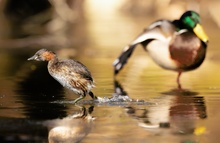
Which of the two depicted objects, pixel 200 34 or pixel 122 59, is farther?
pixel 122 59

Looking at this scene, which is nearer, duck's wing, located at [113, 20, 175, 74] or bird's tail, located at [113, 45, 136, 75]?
duck's wing, located at [113, 20, 175, 74]

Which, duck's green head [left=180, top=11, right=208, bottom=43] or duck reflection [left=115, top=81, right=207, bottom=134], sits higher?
duck's green head [left=180, top=11, right=208, bottom=43]

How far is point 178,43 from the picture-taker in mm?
12141

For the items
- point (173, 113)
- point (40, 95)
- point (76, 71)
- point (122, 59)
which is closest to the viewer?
point (173, 113)

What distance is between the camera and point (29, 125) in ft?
25.1

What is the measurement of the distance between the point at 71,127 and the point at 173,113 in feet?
4.39

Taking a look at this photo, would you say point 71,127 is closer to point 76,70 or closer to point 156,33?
point 76,70

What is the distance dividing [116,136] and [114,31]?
14.9 metres

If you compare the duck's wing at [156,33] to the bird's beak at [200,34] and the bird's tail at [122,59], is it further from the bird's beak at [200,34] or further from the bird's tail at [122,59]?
the bird's beak at [200,34]

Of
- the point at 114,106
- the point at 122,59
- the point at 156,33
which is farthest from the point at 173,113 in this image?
the point at 122,59

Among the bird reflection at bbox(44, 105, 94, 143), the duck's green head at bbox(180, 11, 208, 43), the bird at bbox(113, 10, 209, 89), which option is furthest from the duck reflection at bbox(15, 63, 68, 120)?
the duck's green head at bbox(180, 11, 208, 43)

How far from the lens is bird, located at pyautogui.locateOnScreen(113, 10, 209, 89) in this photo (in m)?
12.1

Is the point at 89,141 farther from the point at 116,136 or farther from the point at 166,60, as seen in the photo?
the point at 166,60

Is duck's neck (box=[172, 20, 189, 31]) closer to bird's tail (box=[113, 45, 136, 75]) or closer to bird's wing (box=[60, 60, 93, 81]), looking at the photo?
bird's tail (box=[113, 45, 136, 75])
